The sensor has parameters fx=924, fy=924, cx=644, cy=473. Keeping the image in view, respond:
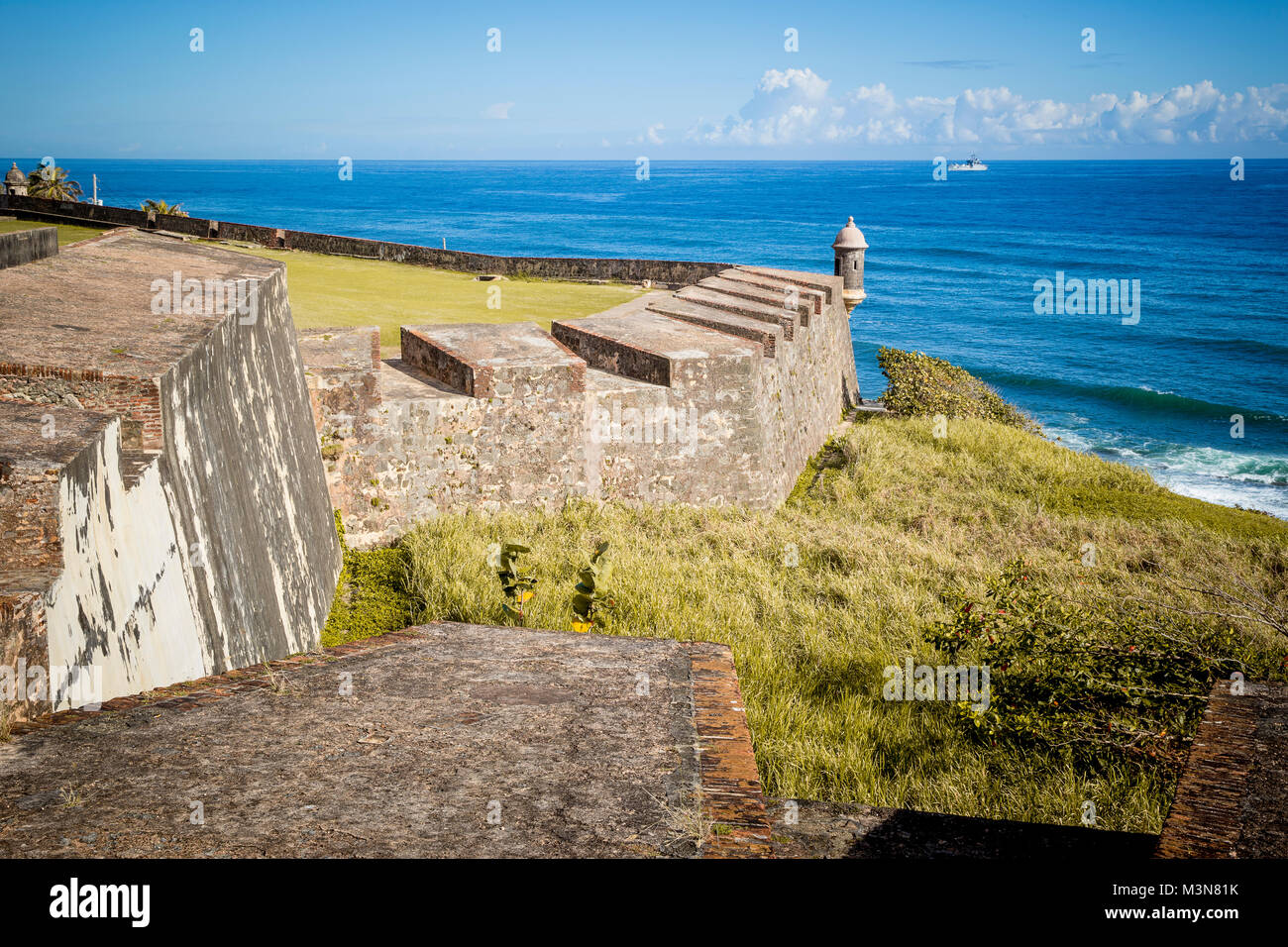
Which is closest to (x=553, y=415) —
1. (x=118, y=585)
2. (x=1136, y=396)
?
(x=118, y=585)

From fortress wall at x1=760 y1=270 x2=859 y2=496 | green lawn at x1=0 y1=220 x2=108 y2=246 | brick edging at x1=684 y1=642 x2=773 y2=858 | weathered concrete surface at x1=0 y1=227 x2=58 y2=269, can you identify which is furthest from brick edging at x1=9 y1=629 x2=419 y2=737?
green lawn at x1=0 y1=220 x2=108 y2=246

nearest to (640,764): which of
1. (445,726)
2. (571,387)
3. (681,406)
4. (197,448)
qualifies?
(445,726)

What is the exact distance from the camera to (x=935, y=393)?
22828mm

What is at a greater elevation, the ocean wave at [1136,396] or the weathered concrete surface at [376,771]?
the weathered concrete surface at [376,771]

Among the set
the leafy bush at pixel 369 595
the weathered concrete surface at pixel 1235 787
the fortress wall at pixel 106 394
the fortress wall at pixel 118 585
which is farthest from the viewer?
the leafy bush at pixel 369 595

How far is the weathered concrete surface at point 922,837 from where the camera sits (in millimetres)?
4164

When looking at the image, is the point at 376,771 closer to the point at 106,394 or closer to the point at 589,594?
the point at 106,394

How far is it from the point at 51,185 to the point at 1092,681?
3845 centimetres

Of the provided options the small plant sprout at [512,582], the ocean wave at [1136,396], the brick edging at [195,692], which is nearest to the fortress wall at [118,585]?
the brick edging at [195,692]

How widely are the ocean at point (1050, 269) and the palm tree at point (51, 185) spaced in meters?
26.6

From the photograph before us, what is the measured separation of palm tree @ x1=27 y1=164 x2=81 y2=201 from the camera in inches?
1304

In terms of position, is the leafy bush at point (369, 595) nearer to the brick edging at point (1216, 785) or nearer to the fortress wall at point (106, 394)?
the fortress wall at point (106, 394)

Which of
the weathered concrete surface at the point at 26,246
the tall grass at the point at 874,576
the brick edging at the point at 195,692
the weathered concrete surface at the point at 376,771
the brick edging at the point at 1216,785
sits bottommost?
the tall grass at the point at 874,576
